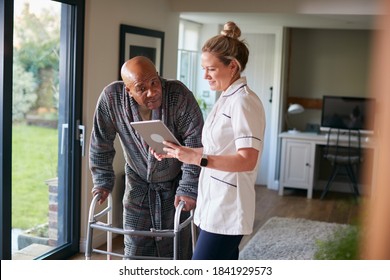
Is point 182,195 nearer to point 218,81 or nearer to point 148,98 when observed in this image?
point 148,98

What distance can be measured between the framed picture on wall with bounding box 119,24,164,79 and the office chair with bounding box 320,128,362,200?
8.03ft

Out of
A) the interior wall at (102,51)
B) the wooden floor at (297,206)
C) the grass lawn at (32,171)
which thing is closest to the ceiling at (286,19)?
the interior wall at (102,51)

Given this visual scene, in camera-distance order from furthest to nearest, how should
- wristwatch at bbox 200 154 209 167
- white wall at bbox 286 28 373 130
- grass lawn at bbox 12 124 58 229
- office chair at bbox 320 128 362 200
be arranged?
white wall at bbox 286 28 373 130, office chair at bbox 320 128 362 200, grass lawn at bbox 12 124 58 229, wristwatch at bbox 200 154 209 167

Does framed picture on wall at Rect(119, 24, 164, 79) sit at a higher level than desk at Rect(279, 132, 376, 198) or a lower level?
higher

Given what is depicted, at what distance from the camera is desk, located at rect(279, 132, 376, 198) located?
6684mm

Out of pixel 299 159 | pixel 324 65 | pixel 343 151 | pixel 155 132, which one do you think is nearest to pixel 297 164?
pixel 299 159

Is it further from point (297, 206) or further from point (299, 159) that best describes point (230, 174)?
point (299, 159)

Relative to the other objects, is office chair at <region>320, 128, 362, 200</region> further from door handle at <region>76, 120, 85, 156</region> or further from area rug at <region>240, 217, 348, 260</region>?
door handle at <region>76, 120, 85, 156</region>

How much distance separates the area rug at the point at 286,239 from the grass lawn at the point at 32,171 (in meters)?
1.58

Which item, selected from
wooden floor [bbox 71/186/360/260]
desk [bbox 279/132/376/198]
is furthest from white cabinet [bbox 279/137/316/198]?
wooden floor [bbox 71/186/360/260]

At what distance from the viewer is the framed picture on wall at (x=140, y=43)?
4.52 m

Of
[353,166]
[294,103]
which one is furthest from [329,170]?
[294,103]

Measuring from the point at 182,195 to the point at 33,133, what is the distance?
2034 millimetres
